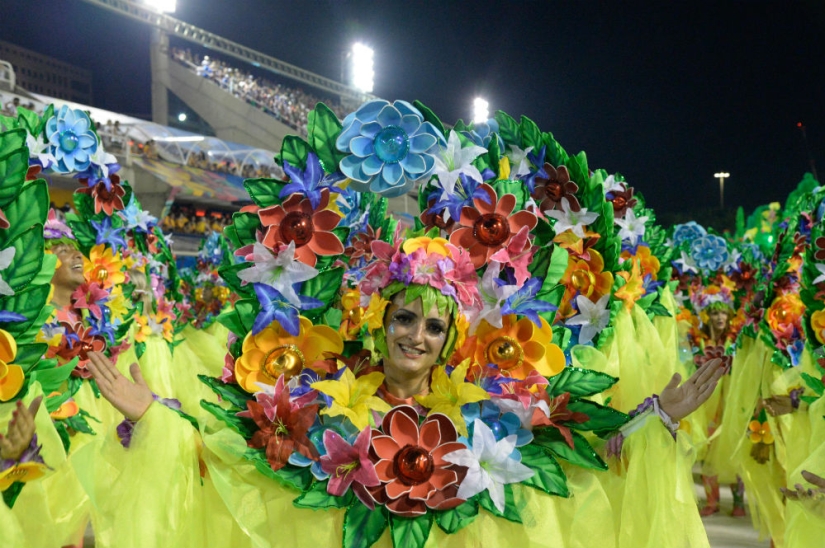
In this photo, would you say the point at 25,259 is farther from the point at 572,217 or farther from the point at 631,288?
the point at 631,288

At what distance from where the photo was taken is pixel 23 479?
197cm

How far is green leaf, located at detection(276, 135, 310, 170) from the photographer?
6.80 feet

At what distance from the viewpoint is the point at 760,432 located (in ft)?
14.0

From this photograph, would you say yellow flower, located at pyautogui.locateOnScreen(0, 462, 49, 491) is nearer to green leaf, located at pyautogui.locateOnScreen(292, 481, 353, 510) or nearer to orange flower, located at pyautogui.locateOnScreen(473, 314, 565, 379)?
green leaf, located at pyautogui.locateOnScreen(292, 481, 353, 510)

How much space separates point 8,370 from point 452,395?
119 centimetres

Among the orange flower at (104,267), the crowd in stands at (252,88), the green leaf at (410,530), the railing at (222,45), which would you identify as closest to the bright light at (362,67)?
the railing at (222,45)

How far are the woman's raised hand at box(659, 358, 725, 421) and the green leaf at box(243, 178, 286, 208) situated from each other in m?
1.18

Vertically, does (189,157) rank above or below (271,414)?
above

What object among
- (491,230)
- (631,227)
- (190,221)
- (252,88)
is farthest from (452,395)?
(252,88)

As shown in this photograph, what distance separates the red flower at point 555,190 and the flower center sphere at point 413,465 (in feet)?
4.85

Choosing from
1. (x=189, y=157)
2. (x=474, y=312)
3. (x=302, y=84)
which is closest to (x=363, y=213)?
(x=474, y=312)

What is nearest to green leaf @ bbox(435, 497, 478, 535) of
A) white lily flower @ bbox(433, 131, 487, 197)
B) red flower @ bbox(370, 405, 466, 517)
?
red flower @ bbox(370, 405, 466, 517)

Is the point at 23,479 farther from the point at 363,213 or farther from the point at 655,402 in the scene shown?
the point at 363,213

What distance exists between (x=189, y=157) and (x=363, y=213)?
49.6 ft
